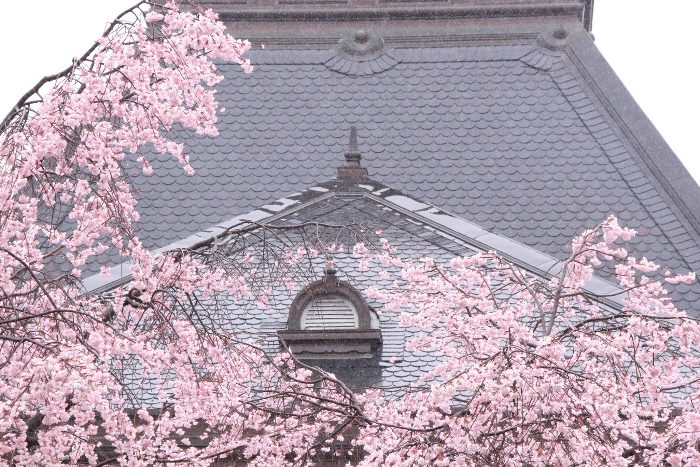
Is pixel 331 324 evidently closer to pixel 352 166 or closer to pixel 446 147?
pixel 352 166

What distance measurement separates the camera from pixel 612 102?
20734mm

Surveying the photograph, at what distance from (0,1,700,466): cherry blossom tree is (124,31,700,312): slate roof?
636cm

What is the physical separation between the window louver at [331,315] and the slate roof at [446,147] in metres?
4.19

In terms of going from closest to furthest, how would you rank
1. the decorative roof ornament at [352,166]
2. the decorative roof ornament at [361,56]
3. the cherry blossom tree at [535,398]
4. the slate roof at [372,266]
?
the cherry blossom tree at [535,398], the slate roof at [372,266], the decorative roof ornament at [352,166], the decorative roof ornament at [361,56]

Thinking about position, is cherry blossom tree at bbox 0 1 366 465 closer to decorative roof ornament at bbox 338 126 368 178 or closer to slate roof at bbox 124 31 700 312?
decorative roof ornament at bbox 338 126 368 178

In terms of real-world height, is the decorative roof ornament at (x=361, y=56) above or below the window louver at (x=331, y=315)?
above

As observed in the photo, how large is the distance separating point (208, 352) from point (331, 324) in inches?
148

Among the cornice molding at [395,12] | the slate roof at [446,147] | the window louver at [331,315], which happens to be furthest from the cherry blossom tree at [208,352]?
the cornice molding at [395,12]

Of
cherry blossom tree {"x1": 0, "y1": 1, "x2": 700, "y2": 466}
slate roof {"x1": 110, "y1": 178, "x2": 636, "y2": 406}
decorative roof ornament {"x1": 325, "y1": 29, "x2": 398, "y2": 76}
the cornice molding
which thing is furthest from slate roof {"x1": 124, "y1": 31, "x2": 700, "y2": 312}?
cherry blossom tree {"x1": 0, "y1": 1, "x2": 700, "y2": 466}

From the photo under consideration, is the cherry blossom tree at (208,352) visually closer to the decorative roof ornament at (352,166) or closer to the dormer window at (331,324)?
the dormer window at (331,324)

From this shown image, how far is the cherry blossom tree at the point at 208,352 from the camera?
862 centimetres

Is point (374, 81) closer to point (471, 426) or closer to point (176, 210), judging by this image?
point (176, 210)

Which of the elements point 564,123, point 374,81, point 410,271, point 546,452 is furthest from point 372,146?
point 546,452

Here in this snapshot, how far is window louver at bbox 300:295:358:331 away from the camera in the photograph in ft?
47.1
